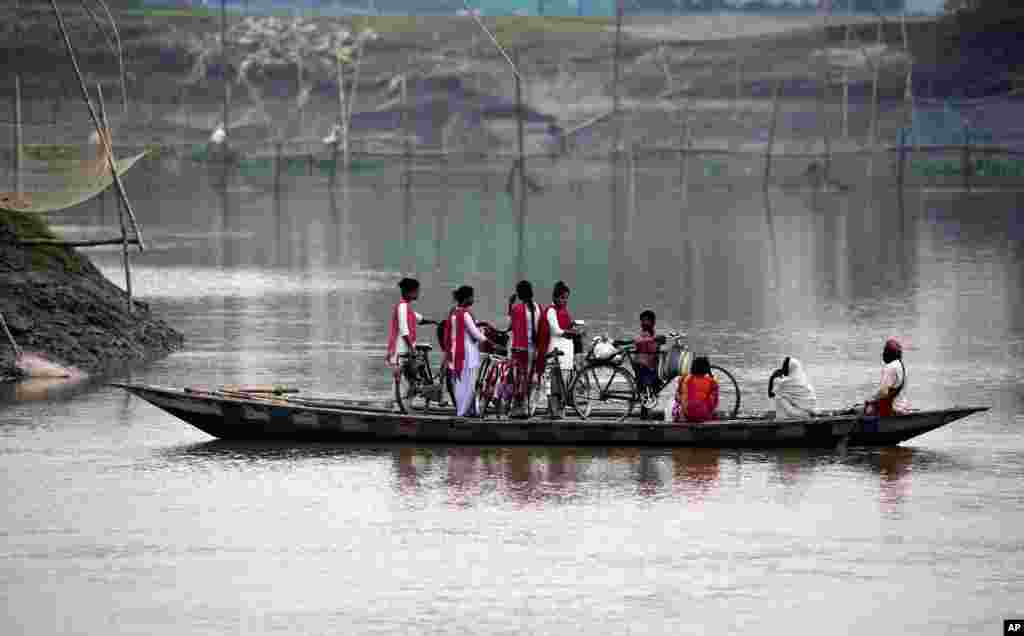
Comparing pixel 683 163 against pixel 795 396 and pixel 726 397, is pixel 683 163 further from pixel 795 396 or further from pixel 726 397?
pixel 795 396

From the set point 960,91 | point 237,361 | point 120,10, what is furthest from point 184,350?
point 120,10

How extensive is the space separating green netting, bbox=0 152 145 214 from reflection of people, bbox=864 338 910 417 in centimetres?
1246

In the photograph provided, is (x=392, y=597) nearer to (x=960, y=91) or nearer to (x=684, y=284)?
(x=684, y=284)

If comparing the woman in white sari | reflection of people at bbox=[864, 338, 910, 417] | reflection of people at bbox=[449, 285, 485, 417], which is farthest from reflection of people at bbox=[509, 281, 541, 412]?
reflection of people at bbox=[864, 338, 910, 417]

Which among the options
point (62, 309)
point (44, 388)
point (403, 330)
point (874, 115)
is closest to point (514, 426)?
point (403, 330)

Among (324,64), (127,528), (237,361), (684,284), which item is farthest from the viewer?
(324,64)

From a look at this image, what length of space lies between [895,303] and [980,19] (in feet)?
243

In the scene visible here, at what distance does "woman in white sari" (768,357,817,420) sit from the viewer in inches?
751

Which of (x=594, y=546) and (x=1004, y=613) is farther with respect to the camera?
(x=594, y=546)

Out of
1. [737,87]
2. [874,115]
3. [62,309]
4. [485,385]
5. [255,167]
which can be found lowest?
[485,385]

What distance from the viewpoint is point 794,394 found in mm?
19188

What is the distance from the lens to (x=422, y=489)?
17438 millimetres

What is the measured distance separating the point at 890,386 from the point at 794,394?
34.4 inches

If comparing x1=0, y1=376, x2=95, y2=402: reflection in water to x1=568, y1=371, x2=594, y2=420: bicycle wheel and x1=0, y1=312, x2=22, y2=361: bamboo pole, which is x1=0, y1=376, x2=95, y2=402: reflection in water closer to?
x1=0, y1=312, x2=22, y2=361: bamboo pole
